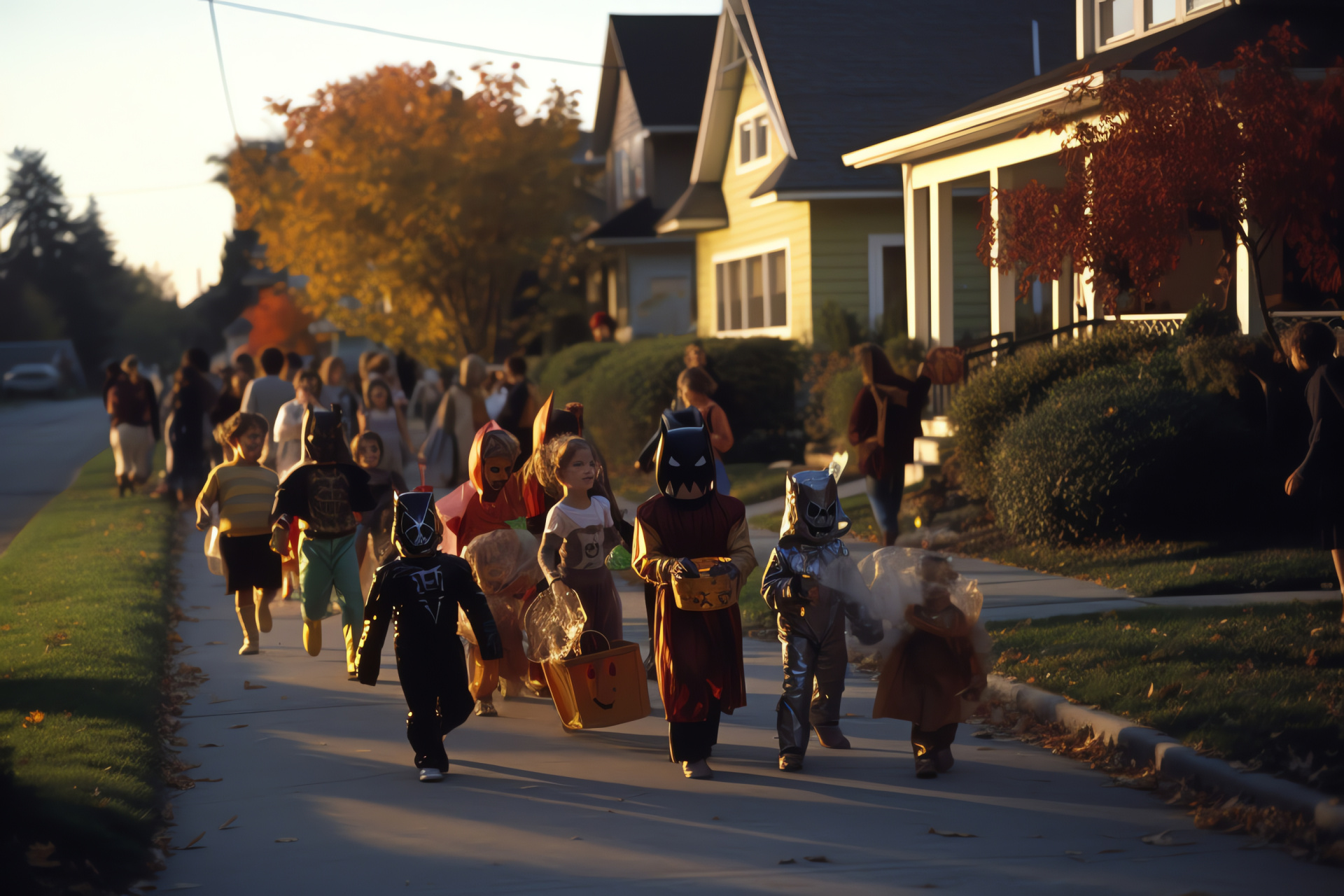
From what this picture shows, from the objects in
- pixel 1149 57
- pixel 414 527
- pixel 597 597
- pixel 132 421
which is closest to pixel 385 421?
pixel 597 597

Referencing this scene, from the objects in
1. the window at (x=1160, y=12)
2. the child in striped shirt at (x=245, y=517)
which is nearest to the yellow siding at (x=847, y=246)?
the window at (x=1160, y=12)

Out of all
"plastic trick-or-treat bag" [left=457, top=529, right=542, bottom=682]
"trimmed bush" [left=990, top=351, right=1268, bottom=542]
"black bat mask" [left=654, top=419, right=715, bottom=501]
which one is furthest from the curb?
"trimmed bush" [left=990, top=351, right=1268, bottom=542]

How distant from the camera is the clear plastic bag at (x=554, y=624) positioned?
650 cm

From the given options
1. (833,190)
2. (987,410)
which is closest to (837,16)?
(833,190)

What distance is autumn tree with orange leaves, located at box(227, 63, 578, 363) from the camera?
30.0m

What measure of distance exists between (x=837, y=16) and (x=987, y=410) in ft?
47.7

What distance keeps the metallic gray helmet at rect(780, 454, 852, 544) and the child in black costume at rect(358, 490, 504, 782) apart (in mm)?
1473

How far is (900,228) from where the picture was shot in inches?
915

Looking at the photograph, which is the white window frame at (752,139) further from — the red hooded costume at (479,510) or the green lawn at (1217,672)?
the red hooded costume at (479,510)

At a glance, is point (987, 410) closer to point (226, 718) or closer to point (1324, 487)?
point (1324, 487)

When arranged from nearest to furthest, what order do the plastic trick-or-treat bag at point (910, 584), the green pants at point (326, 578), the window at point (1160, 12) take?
the plastic trick-or-treat bag at point (910, 584), the green pants at point (326, 578), the window at point (1160, 12)

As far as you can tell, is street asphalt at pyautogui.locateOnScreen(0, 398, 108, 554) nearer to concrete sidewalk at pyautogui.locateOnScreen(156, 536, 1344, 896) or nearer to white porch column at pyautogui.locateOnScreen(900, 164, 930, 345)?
concrete sidewalk at pyautogui.locateOnScreen(156, 536, 1344, 896)

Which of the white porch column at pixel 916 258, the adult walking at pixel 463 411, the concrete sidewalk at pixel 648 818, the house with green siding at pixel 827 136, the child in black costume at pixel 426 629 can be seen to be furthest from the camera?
the house with green siding at pixel 827 136

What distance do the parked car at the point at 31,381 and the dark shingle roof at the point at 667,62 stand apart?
51534 millimetres
